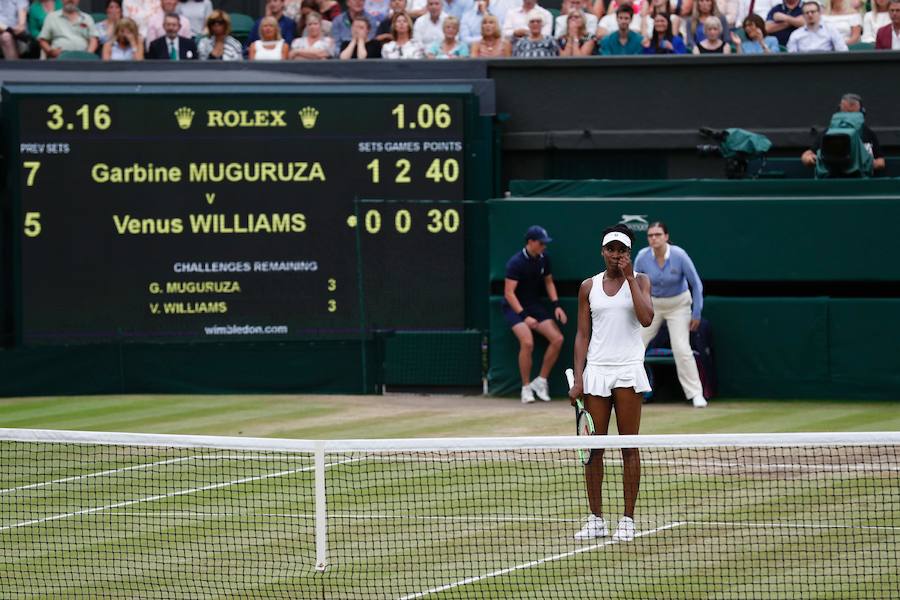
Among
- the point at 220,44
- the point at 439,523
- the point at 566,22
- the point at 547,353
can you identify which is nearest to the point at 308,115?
the point at 220,44

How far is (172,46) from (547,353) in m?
6.59

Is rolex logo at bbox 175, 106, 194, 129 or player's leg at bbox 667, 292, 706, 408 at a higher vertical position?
rolex logo at bbox 175, 106, 194, 129

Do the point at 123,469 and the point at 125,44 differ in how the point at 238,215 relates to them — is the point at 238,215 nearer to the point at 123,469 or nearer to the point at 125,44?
the point at 125,44

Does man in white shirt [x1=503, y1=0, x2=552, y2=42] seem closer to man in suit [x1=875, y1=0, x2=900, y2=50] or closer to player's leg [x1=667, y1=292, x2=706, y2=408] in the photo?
man in suit [x1=875, y1=0, x2=900, y2=50]

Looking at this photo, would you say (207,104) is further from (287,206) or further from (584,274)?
(584,274)

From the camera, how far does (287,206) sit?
1739 centimetres

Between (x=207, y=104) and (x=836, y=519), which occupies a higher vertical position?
(x=207, y=104)

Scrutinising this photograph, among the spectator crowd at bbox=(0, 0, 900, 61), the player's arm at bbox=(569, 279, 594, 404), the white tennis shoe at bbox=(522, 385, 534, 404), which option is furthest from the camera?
the spectator crowd at bbox=(0, 0, 900, 61)

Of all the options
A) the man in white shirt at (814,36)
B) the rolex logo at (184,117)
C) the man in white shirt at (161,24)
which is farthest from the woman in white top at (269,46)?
the man in white shirt at (814,36)

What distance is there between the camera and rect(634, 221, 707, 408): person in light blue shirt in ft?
50.8

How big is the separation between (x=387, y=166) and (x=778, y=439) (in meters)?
9.96

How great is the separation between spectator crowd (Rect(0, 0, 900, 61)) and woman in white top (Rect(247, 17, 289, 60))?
0.01 m

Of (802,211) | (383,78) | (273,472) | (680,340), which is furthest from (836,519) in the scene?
(383,78)

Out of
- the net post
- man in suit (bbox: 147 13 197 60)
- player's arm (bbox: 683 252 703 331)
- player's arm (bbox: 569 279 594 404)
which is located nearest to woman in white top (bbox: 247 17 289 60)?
man in suit (bbox: 147 13 197 60)
